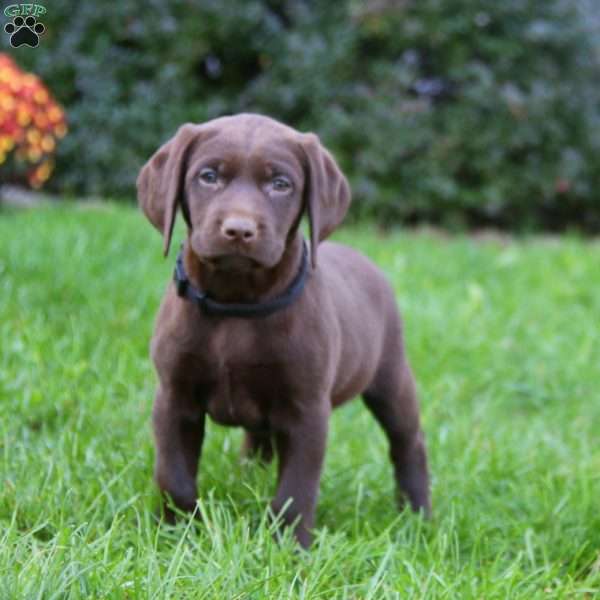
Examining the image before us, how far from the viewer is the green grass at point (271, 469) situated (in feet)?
9.30

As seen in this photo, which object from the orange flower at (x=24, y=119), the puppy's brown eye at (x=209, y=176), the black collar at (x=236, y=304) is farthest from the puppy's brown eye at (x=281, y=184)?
the orange flower at (x=24, y=119)

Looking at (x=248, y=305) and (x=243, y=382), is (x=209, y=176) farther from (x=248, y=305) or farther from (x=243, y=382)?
(x=243, y=382)

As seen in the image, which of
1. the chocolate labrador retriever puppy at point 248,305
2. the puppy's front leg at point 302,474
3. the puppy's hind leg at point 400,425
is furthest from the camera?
the puppy's hind leg at point 400,425

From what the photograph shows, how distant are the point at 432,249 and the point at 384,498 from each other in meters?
4.87

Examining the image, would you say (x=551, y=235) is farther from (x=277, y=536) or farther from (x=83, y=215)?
(x=277, y=536)

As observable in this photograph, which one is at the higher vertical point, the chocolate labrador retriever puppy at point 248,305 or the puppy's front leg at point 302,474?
the chocolate labrador retriever puppy at point 248,305

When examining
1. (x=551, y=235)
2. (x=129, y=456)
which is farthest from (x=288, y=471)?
(x=551, y=235)

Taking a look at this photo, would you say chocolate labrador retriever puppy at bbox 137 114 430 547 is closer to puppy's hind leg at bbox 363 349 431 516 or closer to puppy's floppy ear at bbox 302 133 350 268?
puppy's floppy ear at bbox 302 133 350 268

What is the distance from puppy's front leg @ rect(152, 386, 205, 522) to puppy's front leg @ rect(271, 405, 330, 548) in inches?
11.0

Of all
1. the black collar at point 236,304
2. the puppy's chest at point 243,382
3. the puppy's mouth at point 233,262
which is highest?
the puppy's mouth at point 233,262

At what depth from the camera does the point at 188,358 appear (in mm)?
3238

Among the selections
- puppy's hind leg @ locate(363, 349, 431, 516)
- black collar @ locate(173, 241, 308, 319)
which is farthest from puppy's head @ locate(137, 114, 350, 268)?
puppy's hind leg @ locate(363, 349, 431, 516)

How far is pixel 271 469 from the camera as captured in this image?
3.82 metres

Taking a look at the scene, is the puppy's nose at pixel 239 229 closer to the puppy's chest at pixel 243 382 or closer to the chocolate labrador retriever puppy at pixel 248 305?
the chocolate labrador retriever puppy at pixel 248 305
